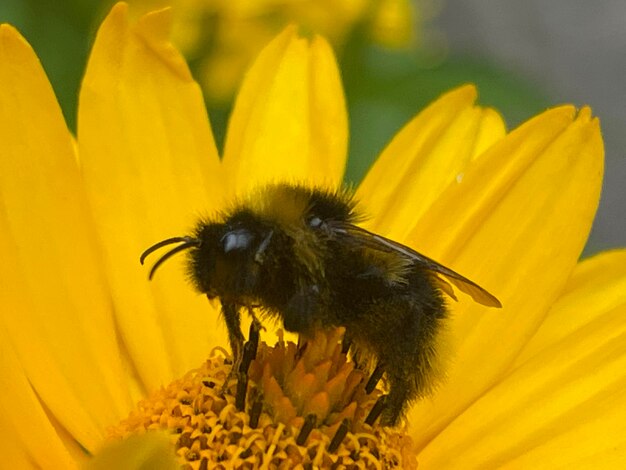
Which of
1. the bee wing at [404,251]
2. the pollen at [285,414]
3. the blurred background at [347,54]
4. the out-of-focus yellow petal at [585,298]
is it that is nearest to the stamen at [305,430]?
the pollen at [285,414]

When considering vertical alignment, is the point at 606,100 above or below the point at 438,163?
above

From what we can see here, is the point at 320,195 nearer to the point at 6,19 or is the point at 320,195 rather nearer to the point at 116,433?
the point at 116,433

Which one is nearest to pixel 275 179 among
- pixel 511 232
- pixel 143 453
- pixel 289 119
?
pixel 289 119

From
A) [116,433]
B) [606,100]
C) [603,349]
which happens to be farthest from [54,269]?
[606,100]

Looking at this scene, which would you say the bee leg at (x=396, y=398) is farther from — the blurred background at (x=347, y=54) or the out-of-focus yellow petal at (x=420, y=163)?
the blurred background at (x=347, y=54)

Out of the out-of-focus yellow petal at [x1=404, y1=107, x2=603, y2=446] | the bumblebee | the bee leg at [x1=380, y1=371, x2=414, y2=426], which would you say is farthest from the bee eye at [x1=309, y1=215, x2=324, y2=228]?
the out-of-focus yellow petal at [x1=404, y1=107, x2=603, y2=446]

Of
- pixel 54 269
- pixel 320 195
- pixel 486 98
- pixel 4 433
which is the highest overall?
pixel 486 98

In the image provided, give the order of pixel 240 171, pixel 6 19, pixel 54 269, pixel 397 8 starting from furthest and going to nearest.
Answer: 1. pixel 397 8
2. pixel 6 19
3. pixel 240 171
4. pixel 54 269

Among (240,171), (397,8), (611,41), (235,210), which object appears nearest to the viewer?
(235,210)

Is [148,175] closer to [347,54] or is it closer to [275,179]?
[275,179]
